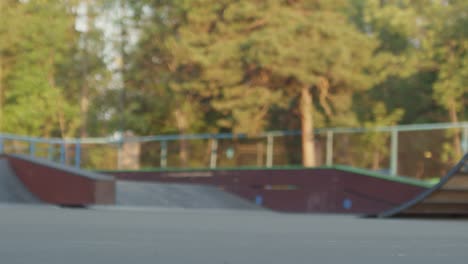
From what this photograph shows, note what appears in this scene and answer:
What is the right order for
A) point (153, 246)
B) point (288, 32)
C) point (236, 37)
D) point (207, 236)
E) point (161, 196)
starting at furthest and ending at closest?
point (236, 37)
point (288, 32)
point (161, 196)
point (207, 236)
point (153, 246)

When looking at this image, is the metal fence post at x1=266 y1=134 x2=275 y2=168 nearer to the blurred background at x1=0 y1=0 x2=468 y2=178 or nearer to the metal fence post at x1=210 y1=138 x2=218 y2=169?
the blurred background at x1=0 y1=0 x2=468 y2=178

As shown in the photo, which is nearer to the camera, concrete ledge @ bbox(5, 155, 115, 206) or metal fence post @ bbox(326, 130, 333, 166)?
concrete ledge @ bbox(5, 155, 115, 206)

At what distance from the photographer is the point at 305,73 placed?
976 inches

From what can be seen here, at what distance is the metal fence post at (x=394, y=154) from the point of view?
64.2 ft

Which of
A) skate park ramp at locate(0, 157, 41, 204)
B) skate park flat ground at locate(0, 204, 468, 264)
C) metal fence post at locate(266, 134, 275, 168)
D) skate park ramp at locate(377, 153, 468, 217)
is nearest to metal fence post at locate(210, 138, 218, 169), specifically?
metal fence post at locate(266, 134, 275, 168)

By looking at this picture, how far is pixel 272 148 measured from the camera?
2291 cm

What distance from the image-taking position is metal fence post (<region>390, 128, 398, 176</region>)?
1958 cm

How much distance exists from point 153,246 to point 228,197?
14441mm

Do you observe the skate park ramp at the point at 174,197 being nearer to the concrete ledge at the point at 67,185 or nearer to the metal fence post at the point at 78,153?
the concrete ledge at the point at 67,185

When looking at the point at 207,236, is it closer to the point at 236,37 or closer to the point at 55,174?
the point at 55,174

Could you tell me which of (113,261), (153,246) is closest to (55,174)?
(153,246)

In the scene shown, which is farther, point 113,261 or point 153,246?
point 153,246

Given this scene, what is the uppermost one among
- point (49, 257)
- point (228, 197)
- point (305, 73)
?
point (305, 73)

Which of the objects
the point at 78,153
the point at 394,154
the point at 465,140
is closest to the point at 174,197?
the point at 394,154
